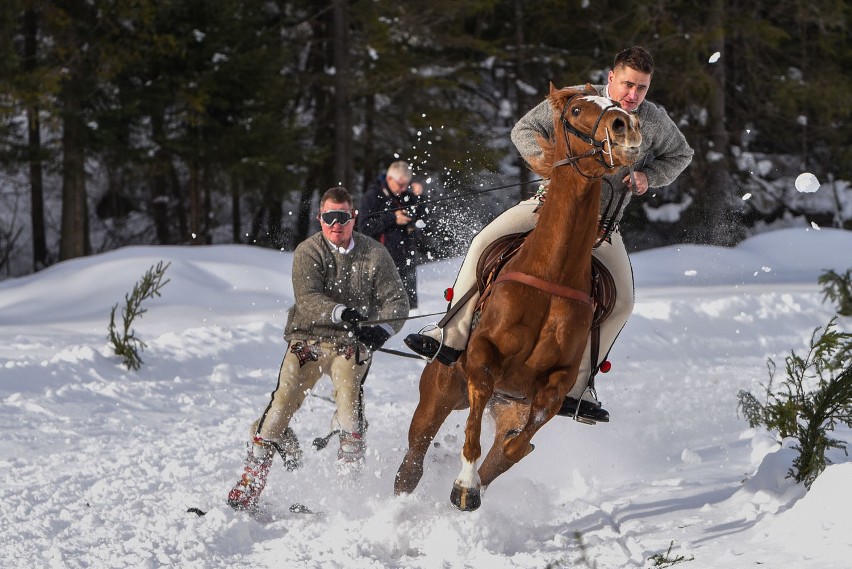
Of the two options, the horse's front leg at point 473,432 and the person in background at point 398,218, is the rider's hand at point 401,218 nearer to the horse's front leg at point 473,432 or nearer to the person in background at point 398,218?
the person in background at point 398,218

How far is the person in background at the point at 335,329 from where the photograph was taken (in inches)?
250

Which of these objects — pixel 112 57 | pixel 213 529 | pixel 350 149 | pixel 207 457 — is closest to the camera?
pixel 213 529

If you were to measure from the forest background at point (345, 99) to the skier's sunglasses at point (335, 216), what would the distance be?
10.7m

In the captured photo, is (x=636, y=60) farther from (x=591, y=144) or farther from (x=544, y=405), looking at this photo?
(x=544, y=405)

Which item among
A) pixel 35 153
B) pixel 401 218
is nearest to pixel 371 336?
pixel 401 218

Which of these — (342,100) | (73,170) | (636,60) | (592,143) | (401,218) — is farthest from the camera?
(342,100)

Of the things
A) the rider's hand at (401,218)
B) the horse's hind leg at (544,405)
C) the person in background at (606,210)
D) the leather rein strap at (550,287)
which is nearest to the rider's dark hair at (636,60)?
the person in background at (606,210)

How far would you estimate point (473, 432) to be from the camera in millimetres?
5527

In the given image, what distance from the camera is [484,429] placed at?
25.4 feet

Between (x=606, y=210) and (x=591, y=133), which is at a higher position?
(x=591, y=133)

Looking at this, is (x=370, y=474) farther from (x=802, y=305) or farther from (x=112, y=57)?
(x=112, y=57)

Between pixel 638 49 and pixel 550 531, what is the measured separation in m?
2.54

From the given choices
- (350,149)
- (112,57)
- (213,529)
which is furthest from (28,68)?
(213,529)

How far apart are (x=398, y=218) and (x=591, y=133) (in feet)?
20.9
